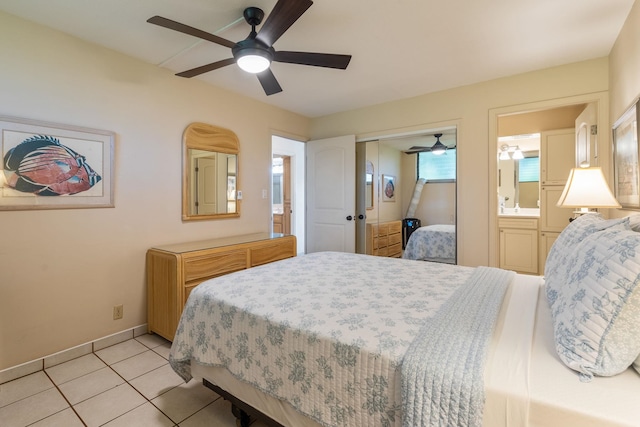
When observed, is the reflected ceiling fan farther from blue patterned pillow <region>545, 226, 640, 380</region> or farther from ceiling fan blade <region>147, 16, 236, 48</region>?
blue patterned pillow <region>545, 226, 640, 380</region>

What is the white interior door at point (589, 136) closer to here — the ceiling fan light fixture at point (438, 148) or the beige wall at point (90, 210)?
the ceiling fan light fixture at point (438, 148)

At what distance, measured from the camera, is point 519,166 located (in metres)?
4.86

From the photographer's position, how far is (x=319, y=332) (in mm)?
1151

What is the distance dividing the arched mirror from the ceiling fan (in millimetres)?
905

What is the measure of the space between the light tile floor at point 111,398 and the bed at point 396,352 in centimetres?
25

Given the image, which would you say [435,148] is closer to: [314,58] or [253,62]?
[314,58]

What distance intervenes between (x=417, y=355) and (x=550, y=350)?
446 mm

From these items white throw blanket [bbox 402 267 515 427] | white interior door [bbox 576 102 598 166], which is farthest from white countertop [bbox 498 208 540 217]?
white throw blanket [bbox 402 267 515 427]

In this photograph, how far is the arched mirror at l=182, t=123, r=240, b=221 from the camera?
2988 mm

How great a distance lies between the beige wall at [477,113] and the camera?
272cm

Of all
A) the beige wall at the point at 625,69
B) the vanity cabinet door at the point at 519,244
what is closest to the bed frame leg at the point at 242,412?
the beige wall at the point at 625,69

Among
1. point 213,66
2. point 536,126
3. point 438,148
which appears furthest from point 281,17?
point 536,126

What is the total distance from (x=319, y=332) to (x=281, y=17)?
1.61m

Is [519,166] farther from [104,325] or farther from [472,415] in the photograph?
[104,325]
